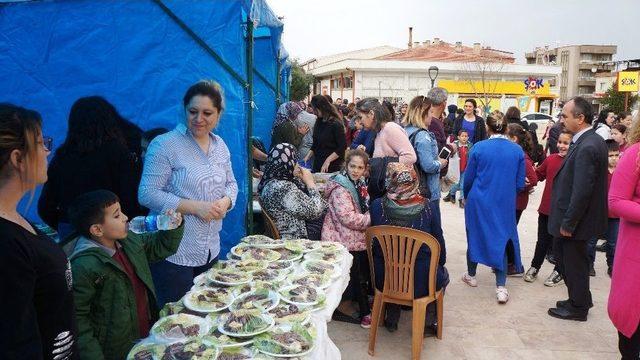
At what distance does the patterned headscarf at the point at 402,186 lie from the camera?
10.9 feet

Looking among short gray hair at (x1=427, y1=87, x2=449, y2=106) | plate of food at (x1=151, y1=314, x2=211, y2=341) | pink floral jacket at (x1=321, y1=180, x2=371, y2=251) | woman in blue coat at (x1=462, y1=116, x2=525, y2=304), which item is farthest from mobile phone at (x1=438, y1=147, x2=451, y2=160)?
plate of food at (x1=151, y1=314, x2=211, y2=341)

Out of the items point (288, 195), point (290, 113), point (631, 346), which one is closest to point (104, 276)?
point (288, 195)

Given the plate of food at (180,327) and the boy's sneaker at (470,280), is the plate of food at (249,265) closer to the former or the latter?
the plate of food at (180,327)

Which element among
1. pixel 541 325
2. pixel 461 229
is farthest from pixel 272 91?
pixel 541 325

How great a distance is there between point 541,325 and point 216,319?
306cm

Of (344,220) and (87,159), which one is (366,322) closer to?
(344,220)

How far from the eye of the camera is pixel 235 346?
1799 mm

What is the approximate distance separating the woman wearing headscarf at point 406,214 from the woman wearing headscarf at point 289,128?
324 centimetres

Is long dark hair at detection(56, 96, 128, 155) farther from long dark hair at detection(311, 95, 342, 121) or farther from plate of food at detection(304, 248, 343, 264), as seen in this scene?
long dark hair at detection(311, 95, 342, 121)

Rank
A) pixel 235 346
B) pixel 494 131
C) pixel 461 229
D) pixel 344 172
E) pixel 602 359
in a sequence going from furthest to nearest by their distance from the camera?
pixel 461 229, pixel 494 131, pixel 344 172, pixel 602 359, pixel 235 346

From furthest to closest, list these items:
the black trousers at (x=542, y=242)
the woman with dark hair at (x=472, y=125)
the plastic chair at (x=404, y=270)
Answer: the woman with dark hair at (x=472, y=125) < the black trousers at (x=542, y=242) < the plastic chair at (x=404, y=270)

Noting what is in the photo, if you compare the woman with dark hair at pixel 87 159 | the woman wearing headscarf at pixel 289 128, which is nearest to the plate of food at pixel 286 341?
the woman with dark hair at pixel 87 159

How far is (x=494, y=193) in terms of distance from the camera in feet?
14.1

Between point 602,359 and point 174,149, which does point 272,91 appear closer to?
point 174,149
